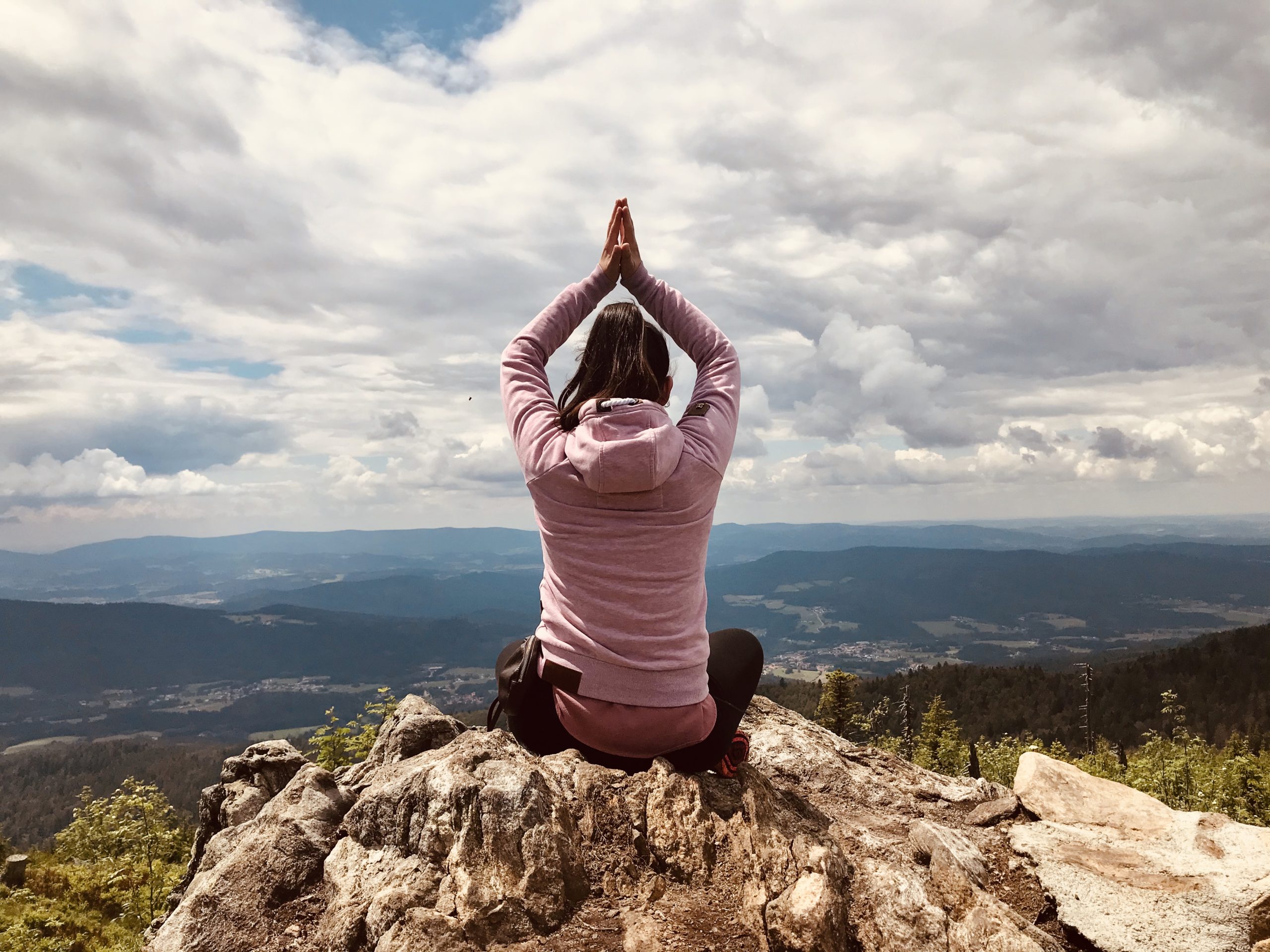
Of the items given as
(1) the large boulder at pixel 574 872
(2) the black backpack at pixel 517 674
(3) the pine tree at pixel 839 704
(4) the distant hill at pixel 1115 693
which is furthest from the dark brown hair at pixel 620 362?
(4) the distant hill at pixel 1115 693

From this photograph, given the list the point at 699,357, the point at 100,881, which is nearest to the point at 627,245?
the point at 699,357

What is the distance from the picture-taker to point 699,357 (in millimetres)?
5699

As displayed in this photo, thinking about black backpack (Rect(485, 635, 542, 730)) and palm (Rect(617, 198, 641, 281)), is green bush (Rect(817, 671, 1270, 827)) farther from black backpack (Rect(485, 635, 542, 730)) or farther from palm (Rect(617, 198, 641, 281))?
palm (Rect(617, 198, 641, 281))

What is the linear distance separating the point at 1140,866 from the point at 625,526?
561cm

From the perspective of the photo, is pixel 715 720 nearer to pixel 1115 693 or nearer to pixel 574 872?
pixel 574 872

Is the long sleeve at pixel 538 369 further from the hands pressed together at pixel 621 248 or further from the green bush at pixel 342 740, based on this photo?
the green bush at pixel 342 740

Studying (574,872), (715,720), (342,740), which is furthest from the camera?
(342,740)

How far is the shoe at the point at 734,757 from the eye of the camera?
5.79 metres

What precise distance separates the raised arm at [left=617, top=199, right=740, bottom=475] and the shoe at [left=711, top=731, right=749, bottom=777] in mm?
2585

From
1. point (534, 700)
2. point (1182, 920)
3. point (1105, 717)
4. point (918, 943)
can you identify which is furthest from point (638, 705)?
point (1105, 717)

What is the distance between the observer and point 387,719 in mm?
8492

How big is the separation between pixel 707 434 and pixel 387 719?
606 cm

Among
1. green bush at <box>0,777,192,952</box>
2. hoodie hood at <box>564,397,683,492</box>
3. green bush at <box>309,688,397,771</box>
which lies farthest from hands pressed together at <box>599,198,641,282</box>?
green bush at <box>309,688,397,771</box>

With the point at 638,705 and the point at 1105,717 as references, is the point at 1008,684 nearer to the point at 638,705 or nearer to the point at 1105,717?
the point at 1105,717
